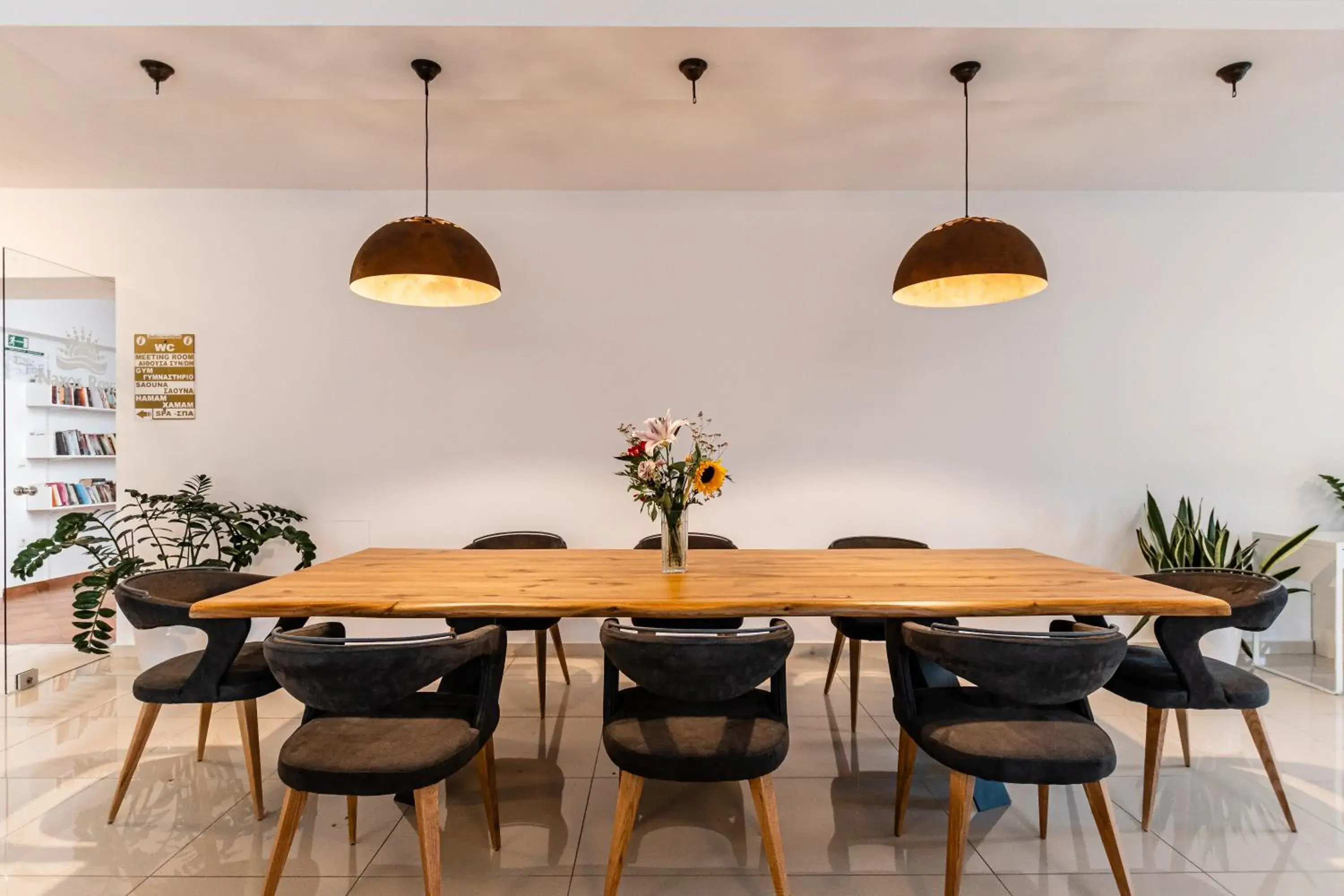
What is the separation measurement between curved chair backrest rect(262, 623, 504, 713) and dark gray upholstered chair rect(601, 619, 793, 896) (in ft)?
1.47

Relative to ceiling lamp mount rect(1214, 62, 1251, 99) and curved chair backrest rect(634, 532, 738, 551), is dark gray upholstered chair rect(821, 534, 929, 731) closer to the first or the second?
curved chair backrest rect(634, 532, 738, 551)

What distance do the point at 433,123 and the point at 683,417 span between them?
209 centimetres

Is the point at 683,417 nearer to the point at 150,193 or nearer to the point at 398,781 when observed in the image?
the point at 398,781

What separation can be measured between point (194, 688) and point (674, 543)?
1.70 m

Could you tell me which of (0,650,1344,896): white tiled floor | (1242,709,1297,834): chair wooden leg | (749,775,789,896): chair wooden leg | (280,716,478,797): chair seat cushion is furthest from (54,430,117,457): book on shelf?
(1242,709,1297,834): chair wooden leg

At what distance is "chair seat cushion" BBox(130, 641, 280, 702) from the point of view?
6.87 ft

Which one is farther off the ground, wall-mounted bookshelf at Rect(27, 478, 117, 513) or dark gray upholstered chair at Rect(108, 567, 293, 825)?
wall-mounted bookshelf at Rect(27, 478, 117, 513)

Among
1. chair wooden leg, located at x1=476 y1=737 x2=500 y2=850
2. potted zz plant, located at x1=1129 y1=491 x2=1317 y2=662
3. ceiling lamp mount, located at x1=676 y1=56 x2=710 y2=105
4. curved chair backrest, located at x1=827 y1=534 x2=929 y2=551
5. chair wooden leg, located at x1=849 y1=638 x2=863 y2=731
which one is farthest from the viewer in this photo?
potted zz plant, located at x1=1129 y1=491 x2=1317 y2=662

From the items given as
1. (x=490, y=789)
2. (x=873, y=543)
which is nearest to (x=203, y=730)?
(x=490, y=789)

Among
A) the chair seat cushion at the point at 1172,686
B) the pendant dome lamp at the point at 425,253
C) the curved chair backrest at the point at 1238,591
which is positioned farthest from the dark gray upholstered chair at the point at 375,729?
the curved chair backrest at the point at 1238,591

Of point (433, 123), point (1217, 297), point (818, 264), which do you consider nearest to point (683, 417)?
point (818, 264)

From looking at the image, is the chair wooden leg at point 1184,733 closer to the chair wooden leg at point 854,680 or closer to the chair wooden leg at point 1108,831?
the chair wooden leg at point 1108,831

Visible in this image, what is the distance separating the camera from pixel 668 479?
2.28 meters

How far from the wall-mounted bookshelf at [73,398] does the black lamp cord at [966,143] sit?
4.97m
